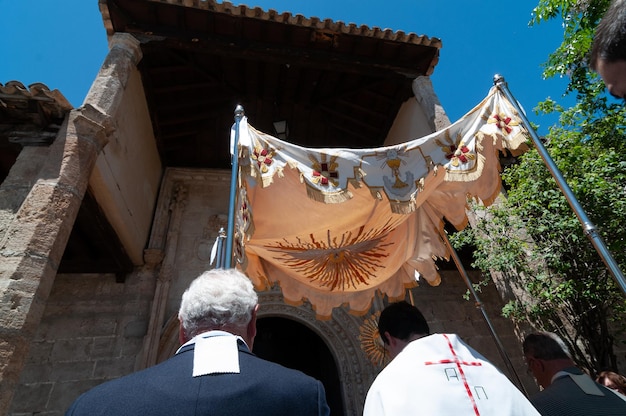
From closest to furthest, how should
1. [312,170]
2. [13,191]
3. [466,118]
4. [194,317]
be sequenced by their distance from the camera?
[194,317] < [312,170] < [466,118] < [13,191]

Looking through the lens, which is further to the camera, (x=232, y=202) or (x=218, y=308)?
(x=232, y=202)

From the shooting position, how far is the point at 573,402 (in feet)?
6.00

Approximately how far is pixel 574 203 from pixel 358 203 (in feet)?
5.69

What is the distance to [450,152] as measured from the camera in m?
2.94

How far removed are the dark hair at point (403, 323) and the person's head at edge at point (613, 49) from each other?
4.55 ft

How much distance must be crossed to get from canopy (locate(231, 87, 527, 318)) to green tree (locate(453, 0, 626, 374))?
Result: 2.62ft

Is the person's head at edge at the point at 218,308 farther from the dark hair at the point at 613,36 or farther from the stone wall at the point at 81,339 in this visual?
the stone wall at the point at 81,339

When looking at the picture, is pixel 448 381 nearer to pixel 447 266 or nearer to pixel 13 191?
pixel 13 191

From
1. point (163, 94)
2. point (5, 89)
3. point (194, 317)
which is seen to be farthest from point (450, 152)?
point (163, 94)

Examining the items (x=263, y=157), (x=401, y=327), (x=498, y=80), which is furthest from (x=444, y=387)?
(x=498, y=80)

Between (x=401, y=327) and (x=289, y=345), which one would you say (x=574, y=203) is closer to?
(x=401, y=327)

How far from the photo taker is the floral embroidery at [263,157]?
2.70m

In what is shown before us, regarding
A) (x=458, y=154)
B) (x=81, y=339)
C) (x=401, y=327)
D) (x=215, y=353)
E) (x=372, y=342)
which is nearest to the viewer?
(x=215, y=353)

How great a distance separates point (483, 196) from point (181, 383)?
2.99m
